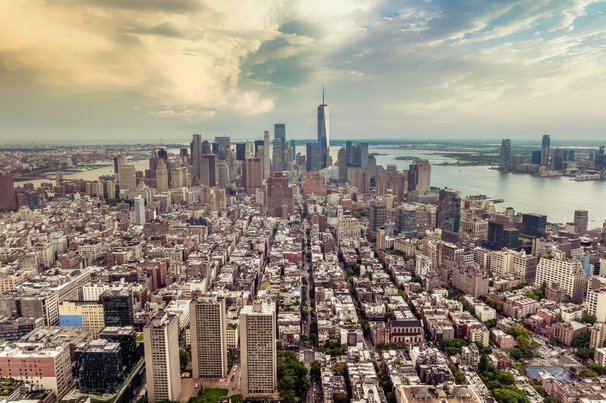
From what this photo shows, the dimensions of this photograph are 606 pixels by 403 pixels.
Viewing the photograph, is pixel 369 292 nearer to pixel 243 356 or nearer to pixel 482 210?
pixel 243 356

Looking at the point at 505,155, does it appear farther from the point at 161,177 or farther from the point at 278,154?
the point at 161,177

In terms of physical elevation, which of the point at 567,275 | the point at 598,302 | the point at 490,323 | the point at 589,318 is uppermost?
the point at 567,275

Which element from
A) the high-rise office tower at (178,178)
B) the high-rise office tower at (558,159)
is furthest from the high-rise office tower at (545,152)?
the high-rise office tower at (178,178)

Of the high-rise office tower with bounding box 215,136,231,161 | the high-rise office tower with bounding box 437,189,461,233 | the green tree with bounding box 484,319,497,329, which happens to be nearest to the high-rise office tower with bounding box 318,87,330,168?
the high-rise office tower with bounding box 215,136,231,161

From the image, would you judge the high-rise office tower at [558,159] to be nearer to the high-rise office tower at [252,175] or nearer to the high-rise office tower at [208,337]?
the high-rise office tower at [252,175]

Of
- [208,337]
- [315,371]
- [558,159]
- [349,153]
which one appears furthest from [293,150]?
[208,337]
